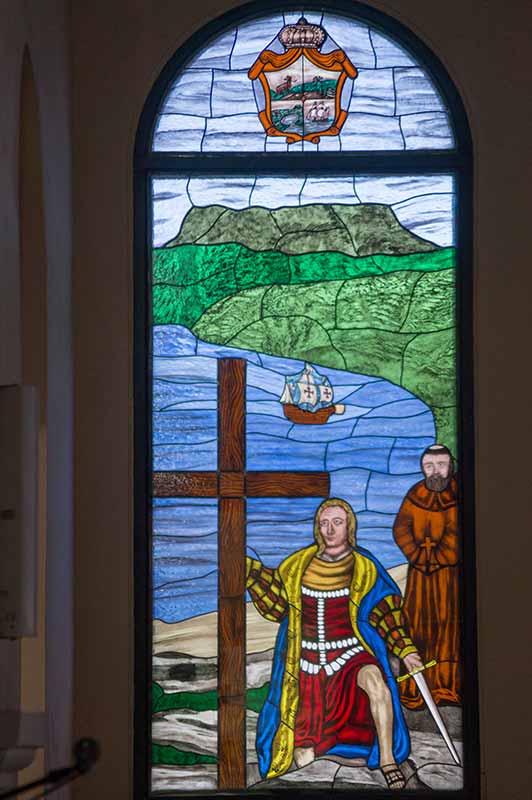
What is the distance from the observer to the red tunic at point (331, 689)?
4.34m

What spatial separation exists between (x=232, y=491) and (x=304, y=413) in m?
0.42

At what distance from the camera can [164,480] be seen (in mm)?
4445

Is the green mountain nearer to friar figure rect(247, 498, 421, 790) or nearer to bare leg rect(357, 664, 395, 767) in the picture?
friar figure rect(247, 498, 421, 790)

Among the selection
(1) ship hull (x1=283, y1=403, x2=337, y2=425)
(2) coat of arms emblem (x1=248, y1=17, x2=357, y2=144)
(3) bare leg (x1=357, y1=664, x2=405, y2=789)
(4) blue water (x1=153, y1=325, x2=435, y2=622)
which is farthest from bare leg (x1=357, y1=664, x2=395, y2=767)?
(2) coat of arms emblem (x1=248, y1=17, x2=357, y2=144)

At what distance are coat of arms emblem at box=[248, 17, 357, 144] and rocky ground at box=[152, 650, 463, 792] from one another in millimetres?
2140

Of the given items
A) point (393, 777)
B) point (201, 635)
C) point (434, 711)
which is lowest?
point (393, 777)

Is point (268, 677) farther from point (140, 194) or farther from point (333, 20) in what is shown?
point (333, 20)

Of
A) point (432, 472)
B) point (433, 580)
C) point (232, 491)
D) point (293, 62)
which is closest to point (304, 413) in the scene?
point (232, 491)

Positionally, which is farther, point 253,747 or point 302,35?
point 302,35

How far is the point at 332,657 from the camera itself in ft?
14.3

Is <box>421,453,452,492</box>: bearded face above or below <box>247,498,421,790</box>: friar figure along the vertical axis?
above

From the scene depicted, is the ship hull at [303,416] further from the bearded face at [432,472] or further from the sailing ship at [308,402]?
the bearded face at [432,472]

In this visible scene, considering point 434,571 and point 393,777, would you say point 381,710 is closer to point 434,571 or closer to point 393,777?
point 393,777

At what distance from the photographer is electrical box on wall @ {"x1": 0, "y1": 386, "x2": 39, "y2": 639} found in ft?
8.72
